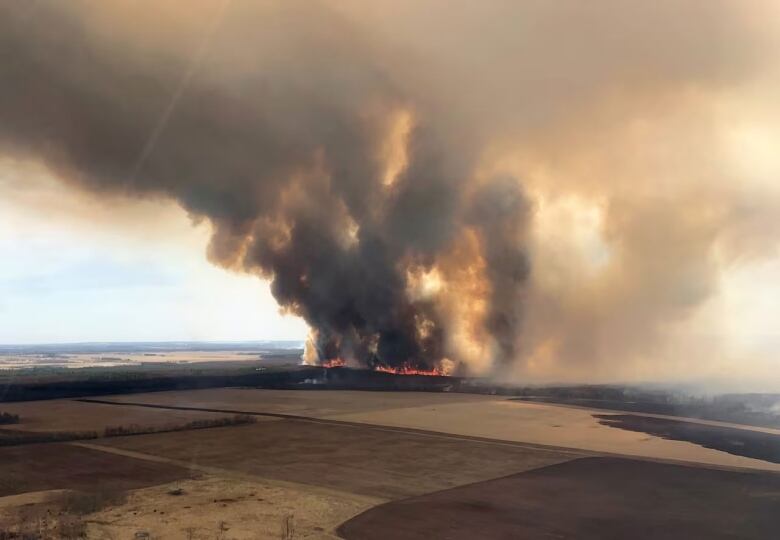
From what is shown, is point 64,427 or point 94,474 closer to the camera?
point 94,474

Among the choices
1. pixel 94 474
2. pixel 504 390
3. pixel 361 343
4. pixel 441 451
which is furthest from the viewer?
pixel 361 343

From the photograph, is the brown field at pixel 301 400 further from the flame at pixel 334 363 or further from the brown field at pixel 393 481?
the flame at pixel 334 363

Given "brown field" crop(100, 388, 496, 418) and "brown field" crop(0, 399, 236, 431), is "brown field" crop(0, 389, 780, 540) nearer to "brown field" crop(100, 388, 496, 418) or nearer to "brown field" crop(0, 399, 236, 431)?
"brown field" crop(0, 399, 236, 431)

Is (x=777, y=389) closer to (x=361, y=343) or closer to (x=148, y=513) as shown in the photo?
(x=361, y=343)

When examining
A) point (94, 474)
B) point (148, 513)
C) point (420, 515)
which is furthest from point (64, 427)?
point (420, 515)

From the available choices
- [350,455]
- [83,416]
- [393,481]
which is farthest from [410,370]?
[393,481]

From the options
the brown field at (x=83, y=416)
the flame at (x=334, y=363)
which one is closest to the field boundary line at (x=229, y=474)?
the brown field at (x=83, y=416)

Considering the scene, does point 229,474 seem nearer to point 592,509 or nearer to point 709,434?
point 592,509
